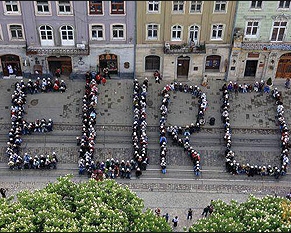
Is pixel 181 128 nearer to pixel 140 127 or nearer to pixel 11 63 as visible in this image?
pixel 140 127

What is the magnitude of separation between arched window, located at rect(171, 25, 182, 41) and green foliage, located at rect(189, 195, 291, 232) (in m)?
29.0

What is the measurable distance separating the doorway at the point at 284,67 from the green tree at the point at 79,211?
3498 centimetres

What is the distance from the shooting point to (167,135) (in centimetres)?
7812

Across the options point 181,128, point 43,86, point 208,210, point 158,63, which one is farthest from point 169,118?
point 43,86

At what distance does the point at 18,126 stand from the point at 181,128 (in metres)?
21.6

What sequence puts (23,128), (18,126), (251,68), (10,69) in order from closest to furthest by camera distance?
(18,126) < (23,128) < (10,69) < (251,68)

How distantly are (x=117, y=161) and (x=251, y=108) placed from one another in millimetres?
21382

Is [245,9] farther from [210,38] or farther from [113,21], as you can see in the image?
[113,21]

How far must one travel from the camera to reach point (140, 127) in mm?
77250

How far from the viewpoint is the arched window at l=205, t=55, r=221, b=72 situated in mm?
83500

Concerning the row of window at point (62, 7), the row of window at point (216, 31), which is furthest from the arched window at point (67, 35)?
the row of window at point (216, 31)

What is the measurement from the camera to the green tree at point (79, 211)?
5491 centimetres

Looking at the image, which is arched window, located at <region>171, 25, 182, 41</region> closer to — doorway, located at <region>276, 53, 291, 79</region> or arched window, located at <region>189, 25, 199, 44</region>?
arched window, located at <region>189, 25, 199, 44</region>

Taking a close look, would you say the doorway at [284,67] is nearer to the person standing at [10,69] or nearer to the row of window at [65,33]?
the row of window at [65,33]
